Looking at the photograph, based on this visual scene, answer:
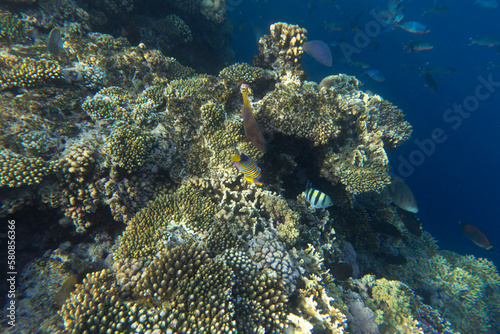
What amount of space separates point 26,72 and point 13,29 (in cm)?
297

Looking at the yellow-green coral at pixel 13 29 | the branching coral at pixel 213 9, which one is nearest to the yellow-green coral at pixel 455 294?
the yellow-green coral at pixel 13 29

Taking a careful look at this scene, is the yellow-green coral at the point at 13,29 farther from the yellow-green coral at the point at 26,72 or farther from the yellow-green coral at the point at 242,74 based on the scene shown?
the yellow-green coral at the point at 242,74

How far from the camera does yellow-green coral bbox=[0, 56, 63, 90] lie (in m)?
4.37

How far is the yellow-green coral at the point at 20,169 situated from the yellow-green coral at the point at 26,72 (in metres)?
2.14

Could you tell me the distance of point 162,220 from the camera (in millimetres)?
3572

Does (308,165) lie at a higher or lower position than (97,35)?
lower

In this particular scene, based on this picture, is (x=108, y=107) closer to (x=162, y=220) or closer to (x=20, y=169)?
(x=20, y=169)

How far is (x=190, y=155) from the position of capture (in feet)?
15.0

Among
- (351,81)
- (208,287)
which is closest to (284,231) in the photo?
(208,287)

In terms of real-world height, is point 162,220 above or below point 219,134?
below

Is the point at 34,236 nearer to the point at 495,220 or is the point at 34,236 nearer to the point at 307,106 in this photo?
the point at 307,106

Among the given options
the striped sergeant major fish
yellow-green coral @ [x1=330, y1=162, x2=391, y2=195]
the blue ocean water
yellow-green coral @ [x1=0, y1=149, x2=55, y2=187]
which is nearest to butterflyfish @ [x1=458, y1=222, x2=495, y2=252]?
yellow-green coral @ [x1=330, y1=162, x2=391, y2=195]

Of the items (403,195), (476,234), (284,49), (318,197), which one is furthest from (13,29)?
(476,234)

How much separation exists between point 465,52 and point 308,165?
91768 millimetres
